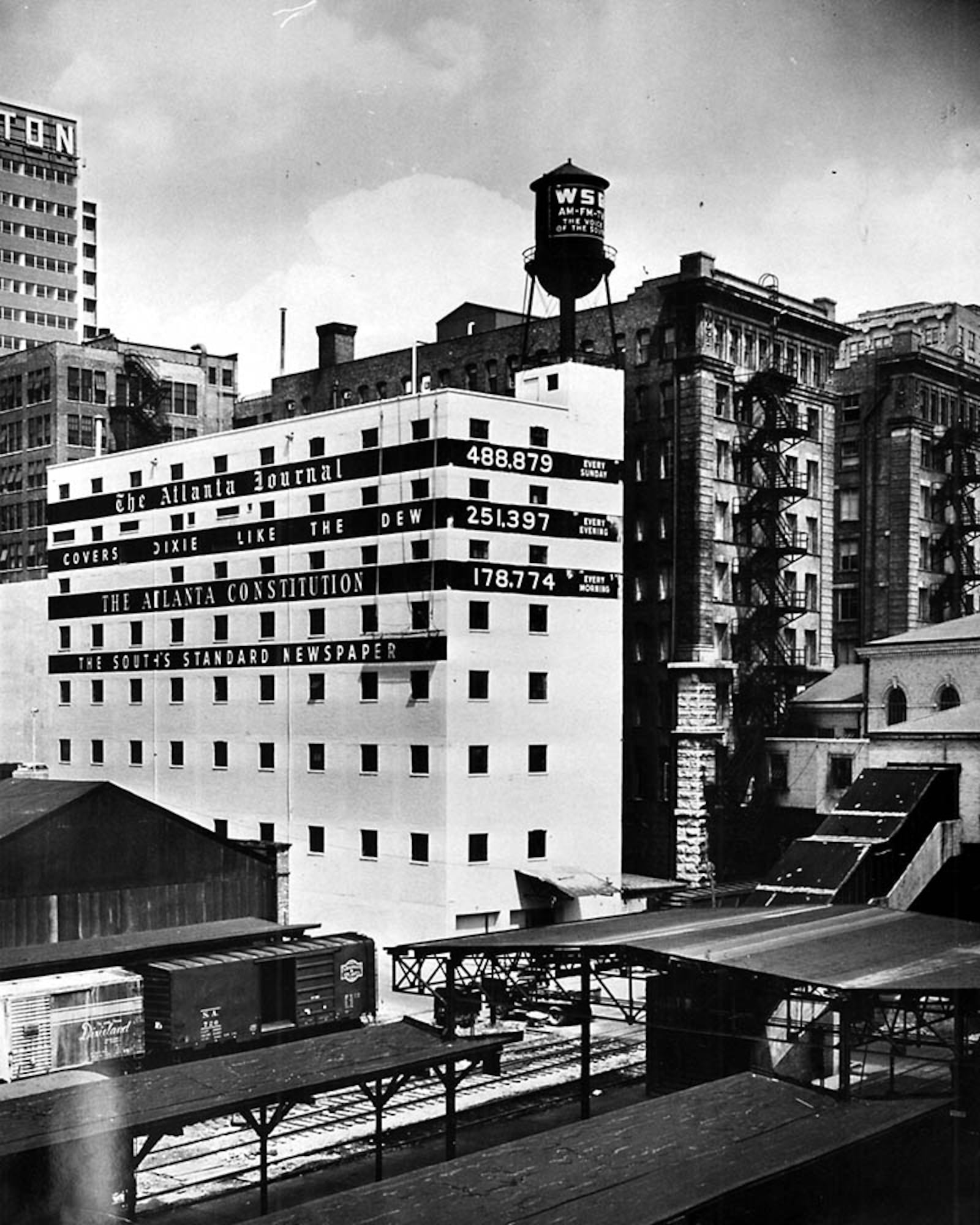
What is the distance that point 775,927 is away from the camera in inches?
1250

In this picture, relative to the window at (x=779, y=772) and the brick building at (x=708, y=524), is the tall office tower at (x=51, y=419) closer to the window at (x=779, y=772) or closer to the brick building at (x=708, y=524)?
the brick building at (x=708, y=524)

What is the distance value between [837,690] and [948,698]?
7.14 meters

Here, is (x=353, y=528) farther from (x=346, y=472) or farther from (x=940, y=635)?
(x=940, y=635)

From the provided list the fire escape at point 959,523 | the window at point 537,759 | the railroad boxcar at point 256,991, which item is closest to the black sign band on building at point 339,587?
the window at point 537,759

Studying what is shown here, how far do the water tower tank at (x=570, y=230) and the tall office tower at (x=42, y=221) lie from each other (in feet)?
59.3

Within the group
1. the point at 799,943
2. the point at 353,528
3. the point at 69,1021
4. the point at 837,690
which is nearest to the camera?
the point at 799,943

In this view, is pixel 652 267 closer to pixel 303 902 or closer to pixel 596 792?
pixel 596 792

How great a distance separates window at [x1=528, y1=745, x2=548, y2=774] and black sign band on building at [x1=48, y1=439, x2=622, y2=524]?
10138mm

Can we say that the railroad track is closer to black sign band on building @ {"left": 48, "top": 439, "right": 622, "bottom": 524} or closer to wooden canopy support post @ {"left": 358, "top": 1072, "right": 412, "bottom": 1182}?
wooden canopy support post @ {"left": 358, "top": 1072, "right": 412, "bottom": 1182}

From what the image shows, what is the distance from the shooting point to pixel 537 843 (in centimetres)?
5084

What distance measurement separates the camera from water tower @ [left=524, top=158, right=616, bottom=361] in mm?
55125

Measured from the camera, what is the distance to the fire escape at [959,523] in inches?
2793

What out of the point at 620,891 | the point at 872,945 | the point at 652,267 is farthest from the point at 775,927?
the point at 652,267

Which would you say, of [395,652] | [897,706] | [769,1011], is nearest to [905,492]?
[897,706]
